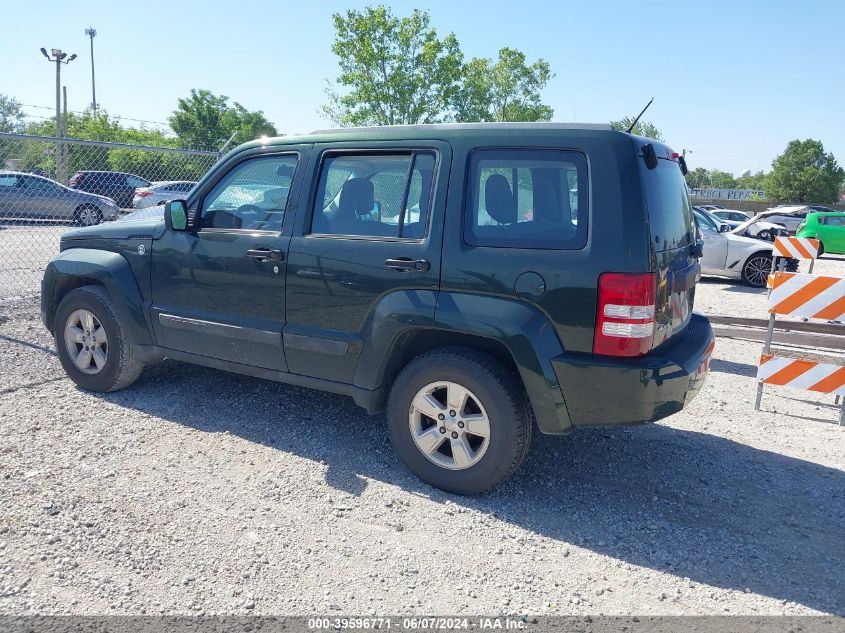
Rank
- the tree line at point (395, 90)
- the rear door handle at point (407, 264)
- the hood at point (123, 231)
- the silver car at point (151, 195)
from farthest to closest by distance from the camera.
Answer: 1. the tree line at point (395, 90)
2. the silver car at point (151, 195)
3. the hood at point (123, 231)
4. the rear door handle at point (407, 264)

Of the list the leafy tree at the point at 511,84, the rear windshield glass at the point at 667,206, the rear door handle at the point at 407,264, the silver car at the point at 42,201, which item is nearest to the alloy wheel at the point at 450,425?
the rear door handle at the point at 407,264

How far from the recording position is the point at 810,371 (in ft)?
17.1

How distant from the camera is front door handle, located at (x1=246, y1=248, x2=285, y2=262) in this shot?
4.16 metres

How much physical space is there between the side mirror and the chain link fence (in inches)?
130

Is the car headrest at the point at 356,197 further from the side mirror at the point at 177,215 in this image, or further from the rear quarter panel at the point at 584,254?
the side mirror at the point at 177,215

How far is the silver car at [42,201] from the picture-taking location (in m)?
12.0

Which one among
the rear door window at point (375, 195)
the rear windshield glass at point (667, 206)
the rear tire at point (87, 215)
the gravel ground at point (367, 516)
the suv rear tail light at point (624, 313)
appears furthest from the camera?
the rear tire at point (87, 215)

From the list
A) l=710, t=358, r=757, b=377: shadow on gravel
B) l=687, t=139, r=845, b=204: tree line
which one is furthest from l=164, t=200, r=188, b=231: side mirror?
l=687, t=139, r=845, b=204: tree line

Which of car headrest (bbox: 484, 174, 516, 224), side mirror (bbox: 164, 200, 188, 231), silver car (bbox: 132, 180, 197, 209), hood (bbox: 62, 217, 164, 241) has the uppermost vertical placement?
silver car (bbox: 132, 180, 197, 209)

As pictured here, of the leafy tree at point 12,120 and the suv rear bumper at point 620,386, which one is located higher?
the leafy tree at point 12,120

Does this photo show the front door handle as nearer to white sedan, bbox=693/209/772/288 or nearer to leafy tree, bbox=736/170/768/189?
white sedan, bbox=693/209/772/288

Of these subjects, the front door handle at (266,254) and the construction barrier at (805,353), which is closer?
the front door handle at (266,254)

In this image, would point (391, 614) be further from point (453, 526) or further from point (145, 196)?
point (145, 196)

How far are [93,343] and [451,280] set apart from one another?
3.11m
